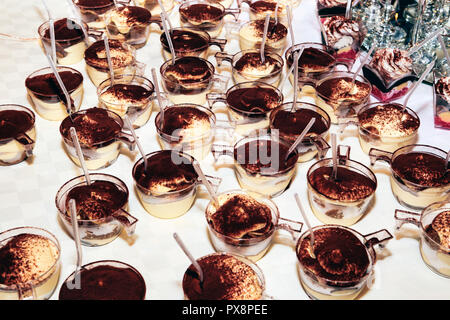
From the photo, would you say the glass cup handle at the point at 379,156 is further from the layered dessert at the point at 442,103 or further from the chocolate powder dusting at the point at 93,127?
the chocolate powder dusting at the point at 93,127

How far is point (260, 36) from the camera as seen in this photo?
2580 mm

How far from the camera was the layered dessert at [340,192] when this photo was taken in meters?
1.63

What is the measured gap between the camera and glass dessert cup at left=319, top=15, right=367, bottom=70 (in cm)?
239

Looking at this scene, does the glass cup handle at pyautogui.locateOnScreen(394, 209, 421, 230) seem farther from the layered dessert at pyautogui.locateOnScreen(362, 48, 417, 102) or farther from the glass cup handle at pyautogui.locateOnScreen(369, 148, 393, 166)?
the layered dessert at pyautogui.locateOnScreen(362, 48, 417, 102)

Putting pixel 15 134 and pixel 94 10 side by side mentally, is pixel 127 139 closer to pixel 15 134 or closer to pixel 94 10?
pixel 15 134

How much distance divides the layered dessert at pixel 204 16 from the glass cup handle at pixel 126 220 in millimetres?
1493

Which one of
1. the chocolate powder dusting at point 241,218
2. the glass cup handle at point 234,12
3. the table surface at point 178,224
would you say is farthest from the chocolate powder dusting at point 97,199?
the glass cup handle at point 234,12

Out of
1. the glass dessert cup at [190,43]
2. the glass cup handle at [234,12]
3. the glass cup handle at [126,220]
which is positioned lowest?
the glass cup handle at [126,220]

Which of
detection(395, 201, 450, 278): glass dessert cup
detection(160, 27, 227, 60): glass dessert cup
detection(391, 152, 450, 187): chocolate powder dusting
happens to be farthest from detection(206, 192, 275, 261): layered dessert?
detection(160, 27, 227, 60): glass dessert cup

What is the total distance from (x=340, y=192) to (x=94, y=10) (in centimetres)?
183

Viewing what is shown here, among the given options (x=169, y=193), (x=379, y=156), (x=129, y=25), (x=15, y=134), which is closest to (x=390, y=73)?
(x=379, y=156)

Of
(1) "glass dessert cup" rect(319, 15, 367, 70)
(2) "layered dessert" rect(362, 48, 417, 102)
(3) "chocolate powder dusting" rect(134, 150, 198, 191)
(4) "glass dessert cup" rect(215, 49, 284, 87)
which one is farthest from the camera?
(1) "glass dessert cup" rect(319, 15, 367, 70)

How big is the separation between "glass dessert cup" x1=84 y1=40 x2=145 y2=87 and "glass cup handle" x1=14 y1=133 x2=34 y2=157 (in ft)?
1.80

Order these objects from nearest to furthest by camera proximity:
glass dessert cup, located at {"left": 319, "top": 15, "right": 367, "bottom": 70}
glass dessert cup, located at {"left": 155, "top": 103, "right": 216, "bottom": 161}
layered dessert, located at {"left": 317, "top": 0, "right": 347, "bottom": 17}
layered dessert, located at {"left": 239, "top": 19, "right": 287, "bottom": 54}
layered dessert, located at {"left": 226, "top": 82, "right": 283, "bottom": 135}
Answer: glass dessert cup, located at {"left": 155, "top": 103, "right": 216, "bottom": 161}, layered dessert, located at {"left": 226, "top": 82, "right": 283, "bottom": 135}, glass dessert cup, located at {"left": 319, "top": 15, "right": 367, "bottom": 70}, layered dessert, located at {"left": 239, "top": 19, "right": 287, "bottom": 54}, layered dessert, located at {"left": 317, "top": 0, "right": 347, "bottom": 17}
